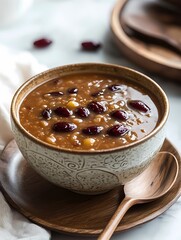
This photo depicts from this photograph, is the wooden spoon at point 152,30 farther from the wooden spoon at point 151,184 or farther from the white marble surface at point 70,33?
the wooden spoon at point 151,184

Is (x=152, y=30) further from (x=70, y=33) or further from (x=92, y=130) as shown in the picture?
(x=92, y=130)

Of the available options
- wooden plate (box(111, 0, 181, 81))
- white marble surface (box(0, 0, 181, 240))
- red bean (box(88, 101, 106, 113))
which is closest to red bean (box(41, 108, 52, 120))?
red bean (box(88, 101, 106, 113))

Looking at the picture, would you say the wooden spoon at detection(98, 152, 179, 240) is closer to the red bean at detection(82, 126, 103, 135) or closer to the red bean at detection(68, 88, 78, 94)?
the red bean at detection(82, 126, 103, 135)

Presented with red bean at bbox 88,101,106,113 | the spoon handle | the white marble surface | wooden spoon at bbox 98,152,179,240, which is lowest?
the white marble surface

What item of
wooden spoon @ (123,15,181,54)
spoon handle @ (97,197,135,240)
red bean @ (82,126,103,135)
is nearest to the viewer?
spoon handle @ (97,197,135,240)

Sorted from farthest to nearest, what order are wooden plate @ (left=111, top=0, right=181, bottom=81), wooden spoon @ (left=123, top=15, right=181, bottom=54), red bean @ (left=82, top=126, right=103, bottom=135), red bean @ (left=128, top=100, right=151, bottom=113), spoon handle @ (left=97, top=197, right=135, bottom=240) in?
wooden spoon @ (left=123, top=15, right=181, bottom=54) < wooden plate @ (left=111, top=0, right=181, bottom=81) < red bean @ (left=128, top=100, right=151, bottom=113) < red bean @ (left=82, top=126, right=103, bottom=135) < spoon handle @ (left=97, top=197, right=135, bottom=240)

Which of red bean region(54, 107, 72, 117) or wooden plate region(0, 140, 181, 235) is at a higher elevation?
red bean region(54, 107, 72, 117)

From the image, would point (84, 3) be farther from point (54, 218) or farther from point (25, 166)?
point (54, 218)
